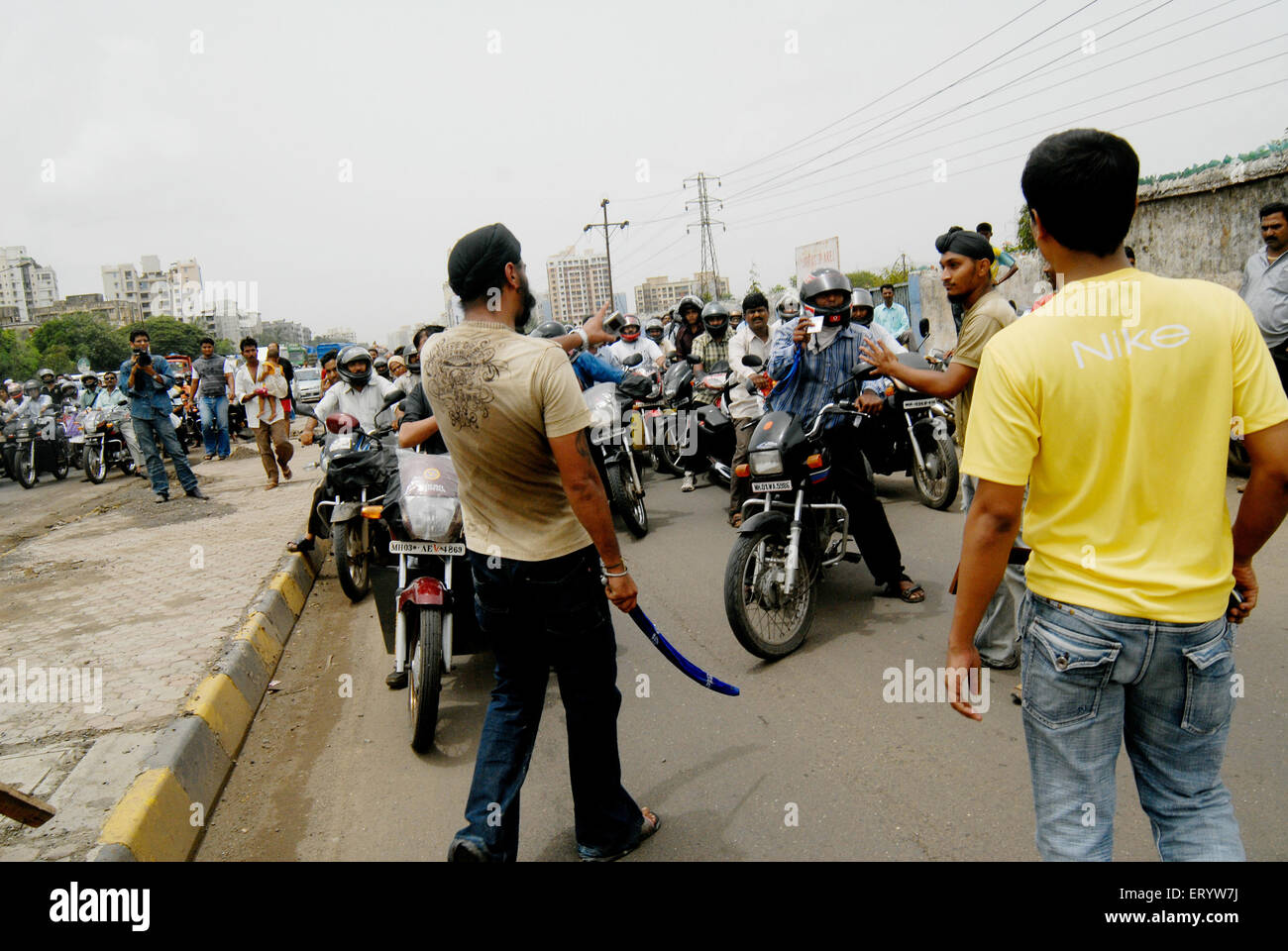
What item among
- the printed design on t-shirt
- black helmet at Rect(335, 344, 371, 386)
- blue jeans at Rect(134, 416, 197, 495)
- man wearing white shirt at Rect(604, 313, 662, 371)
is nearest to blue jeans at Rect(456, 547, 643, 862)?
the printed design on t-shirt

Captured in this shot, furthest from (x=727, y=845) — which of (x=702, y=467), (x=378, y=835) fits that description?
(x=702, y=467)

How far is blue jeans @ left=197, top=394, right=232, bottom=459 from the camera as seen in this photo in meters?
14.9

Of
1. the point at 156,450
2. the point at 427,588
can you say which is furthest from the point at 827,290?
the point at 156,450

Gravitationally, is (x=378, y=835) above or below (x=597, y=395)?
below

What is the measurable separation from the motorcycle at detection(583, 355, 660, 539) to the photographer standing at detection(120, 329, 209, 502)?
6.02m

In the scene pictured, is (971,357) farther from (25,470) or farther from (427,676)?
(25,470)

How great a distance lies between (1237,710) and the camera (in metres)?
3.20

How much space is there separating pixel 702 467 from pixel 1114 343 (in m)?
7.15

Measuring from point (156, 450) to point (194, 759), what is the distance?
8.15 m

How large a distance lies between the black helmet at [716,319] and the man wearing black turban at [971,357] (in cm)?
514

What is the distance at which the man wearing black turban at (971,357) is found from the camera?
3318 mm

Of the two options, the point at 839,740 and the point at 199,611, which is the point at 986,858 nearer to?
the point at 839,740

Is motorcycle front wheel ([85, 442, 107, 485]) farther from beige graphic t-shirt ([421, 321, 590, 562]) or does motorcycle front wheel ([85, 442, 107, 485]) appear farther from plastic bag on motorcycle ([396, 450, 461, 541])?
beige graphic t-shirt ([421, 321, 590, 562])

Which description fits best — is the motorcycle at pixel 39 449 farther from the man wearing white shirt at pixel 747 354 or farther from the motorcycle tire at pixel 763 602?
the motorcycle tire at pixel 763 602
